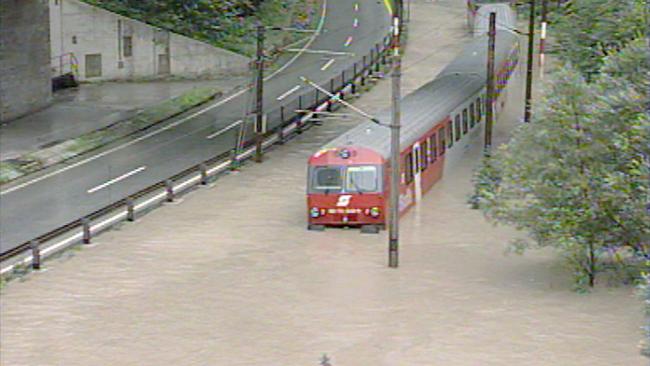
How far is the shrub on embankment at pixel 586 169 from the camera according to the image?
2734cm

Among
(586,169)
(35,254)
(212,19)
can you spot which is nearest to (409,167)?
(586,169)

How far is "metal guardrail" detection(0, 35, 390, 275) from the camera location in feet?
115

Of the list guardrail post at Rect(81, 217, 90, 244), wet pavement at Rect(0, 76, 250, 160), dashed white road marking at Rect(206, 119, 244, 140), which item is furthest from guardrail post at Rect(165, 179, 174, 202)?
dashed white road marking at Rect(206, 119, 244, 140)

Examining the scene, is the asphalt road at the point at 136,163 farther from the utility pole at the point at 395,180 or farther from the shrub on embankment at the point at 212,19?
the utility pole at the point at 395,180

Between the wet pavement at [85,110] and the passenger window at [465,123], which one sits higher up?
the passenger window at [465,123]

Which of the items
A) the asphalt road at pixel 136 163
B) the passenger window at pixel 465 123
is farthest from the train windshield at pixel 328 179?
the passenger window at pixel 465 123

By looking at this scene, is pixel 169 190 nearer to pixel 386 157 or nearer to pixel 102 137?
pixel 386 157

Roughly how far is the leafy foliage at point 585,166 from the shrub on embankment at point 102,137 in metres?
20.6

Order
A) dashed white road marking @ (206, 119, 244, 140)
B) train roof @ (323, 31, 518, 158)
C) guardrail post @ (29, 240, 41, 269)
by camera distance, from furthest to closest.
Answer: dashed white road marking @ (206, 119, 244, 140) < train roof @ (323, 31, 518, 158) < guardrail post @ (29, 240, 41, 269)

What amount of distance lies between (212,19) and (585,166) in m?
44.3

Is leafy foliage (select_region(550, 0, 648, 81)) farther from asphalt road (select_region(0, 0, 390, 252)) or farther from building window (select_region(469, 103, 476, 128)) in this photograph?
asphalt road (select_region(0, 0, 390, 252))

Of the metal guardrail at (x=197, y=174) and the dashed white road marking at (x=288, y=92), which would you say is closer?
the metal guardrail at (x=197, y=174)

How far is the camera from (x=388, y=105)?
58.8 meters

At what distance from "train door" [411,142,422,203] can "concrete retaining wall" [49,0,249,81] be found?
88.5 ft
